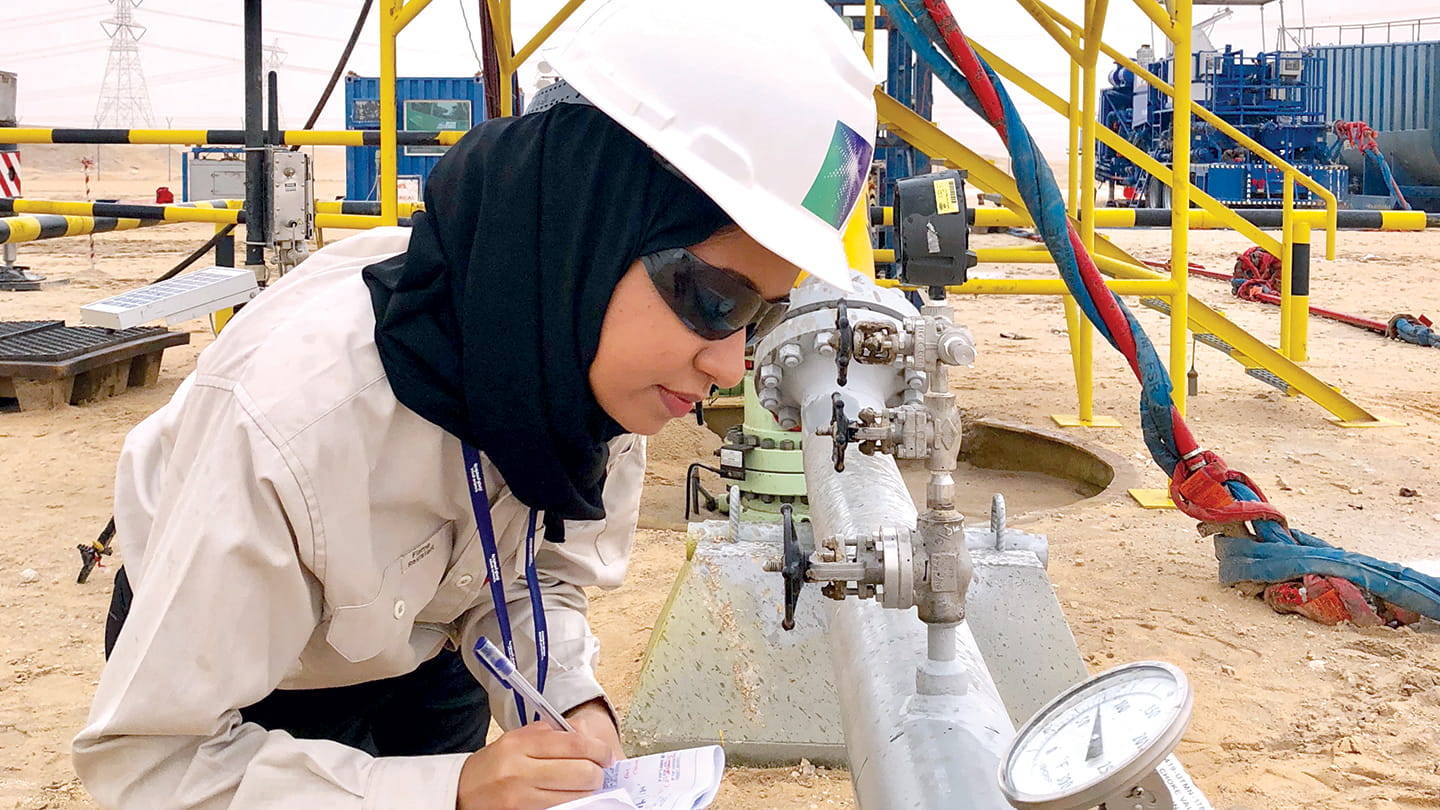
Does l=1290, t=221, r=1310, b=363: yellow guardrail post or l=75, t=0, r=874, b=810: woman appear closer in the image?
l=75, t=0, r=874, b=810: woman

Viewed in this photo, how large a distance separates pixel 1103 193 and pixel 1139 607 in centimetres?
2950

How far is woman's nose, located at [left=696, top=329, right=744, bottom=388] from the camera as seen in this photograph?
3.98 feet

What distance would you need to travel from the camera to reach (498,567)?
4.35 feet

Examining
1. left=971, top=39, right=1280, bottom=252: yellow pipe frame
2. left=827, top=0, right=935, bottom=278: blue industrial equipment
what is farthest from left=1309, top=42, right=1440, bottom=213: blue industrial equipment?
left=971, top=39, right=1280, bottom=252: yellow pipe frame

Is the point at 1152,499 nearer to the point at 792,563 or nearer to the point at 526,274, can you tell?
the point at 792,563

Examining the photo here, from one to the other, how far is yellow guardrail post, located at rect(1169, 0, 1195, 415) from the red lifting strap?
58cm

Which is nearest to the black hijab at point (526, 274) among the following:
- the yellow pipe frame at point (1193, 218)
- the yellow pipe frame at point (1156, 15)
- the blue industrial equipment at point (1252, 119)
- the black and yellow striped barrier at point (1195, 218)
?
the yellow pipe frame at point (1156, 15)

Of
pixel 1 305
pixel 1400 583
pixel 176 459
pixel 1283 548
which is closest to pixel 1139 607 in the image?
pixel 1283 548

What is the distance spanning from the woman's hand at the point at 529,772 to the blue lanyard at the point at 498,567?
0.18m

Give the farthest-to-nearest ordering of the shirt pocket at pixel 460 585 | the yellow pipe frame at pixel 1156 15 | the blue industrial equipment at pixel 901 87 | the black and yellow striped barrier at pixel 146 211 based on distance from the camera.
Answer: the blue industrial equipment at pixel 901 87
the black and yellow striped barrier at pixel 146 211
the yellow pipe frame at pixel 1156 15
the shirt pocket at pixel 460 585

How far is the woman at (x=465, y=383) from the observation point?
42.4 inches

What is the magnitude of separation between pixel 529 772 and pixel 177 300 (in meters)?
2.56

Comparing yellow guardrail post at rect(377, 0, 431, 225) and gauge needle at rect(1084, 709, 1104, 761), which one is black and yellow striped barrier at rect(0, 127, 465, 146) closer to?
yellow guardrail post at rect(377, 0, 431, 225)

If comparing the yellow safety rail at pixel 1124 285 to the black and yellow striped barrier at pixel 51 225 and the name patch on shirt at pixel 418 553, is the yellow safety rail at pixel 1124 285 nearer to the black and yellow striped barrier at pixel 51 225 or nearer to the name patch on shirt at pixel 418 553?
the name patch on shirt at pixel 418 553
